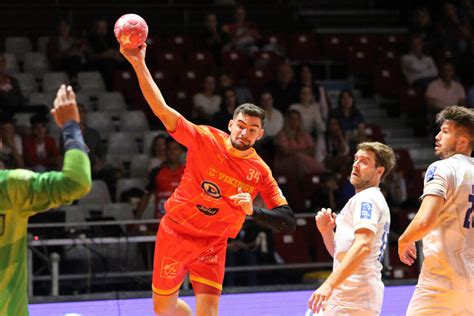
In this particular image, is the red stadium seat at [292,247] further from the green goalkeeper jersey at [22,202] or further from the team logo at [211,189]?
the green goalkeeper jersey at [22,202]

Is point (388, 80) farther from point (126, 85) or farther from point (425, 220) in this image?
point (425, 220)

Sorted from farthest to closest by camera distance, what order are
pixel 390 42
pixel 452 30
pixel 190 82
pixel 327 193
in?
pixel 452 30
pixel 390 42
pixel 190 82
pixel 327 193

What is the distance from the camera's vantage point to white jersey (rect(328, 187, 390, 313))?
5.54 metres

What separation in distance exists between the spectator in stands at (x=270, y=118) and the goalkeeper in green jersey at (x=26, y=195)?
914 cm

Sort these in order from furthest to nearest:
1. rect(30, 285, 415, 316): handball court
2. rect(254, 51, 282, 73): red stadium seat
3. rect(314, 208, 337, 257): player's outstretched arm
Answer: rect(254, 51, 282, 73): red stadium seat < rect(30, 285, 415, 316): handball court < rect(314, 208, 337, 257): player's outstretched arm

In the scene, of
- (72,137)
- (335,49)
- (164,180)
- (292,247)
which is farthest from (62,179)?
(335,49)

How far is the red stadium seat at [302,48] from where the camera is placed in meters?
16.8

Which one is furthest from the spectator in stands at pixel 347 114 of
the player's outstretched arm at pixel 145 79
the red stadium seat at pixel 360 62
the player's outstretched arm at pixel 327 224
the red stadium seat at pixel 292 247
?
the player's outstretched arm at pixel 327 224

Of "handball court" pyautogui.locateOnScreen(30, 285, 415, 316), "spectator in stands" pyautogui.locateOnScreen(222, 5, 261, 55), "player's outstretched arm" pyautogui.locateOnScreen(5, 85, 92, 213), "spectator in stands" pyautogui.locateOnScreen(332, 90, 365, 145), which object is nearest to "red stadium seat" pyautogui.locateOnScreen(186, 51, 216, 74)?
"spectator in stands" pyautogui.locateOnScreen(222, 5, 261, 55)

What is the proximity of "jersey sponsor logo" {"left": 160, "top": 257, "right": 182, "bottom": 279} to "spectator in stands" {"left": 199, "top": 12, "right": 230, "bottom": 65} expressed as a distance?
29.5ft

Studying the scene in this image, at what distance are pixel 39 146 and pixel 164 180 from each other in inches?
75.2

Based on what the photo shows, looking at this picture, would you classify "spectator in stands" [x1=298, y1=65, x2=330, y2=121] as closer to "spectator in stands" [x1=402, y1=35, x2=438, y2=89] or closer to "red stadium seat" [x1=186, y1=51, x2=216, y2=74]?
"red stadium seat" [x1=186, y1=51, x2=216, y2=74]

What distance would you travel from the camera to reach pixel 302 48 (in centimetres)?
1686

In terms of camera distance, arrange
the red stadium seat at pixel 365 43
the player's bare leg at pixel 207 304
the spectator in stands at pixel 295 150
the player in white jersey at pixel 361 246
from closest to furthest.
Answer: the player in white jersey at pixel 361 246 < the player's bare leg at pixel 207 304 < the spectator in stands at pixel 295 150 < the red stadium seat at pixel 365 43
